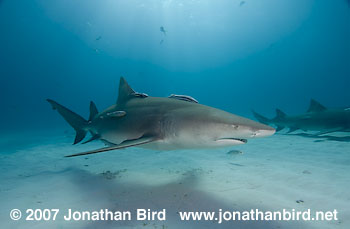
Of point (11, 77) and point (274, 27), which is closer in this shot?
point (274, 27)

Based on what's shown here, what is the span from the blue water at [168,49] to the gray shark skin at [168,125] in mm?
30655

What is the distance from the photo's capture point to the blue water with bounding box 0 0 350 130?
2270 inches

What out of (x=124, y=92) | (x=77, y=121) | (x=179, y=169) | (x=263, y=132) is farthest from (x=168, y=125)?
(x=77, y=121)

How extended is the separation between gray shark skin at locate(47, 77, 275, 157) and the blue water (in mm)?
30655

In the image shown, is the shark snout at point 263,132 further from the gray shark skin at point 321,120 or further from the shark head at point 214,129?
the gray shark skin at point 321,120

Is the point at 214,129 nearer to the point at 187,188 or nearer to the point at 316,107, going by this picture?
the point at 187,188

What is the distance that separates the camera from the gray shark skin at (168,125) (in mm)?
2471

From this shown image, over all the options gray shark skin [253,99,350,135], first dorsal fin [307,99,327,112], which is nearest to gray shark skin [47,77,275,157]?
gray shark skin [253,99,350,135]

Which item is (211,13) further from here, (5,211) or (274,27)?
(5,211)

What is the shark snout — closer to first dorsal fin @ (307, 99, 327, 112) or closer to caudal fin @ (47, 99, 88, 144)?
caudal fin @ (47, 99, 88, 144)

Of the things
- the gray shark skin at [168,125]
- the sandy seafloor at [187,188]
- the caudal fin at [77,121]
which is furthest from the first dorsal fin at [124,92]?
the sandy seafloor at [187,188]

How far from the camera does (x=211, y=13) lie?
6256 cm

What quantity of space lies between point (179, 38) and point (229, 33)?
78.0 feet

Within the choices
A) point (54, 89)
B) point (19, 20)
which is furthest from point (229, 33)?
point (54, 89)
